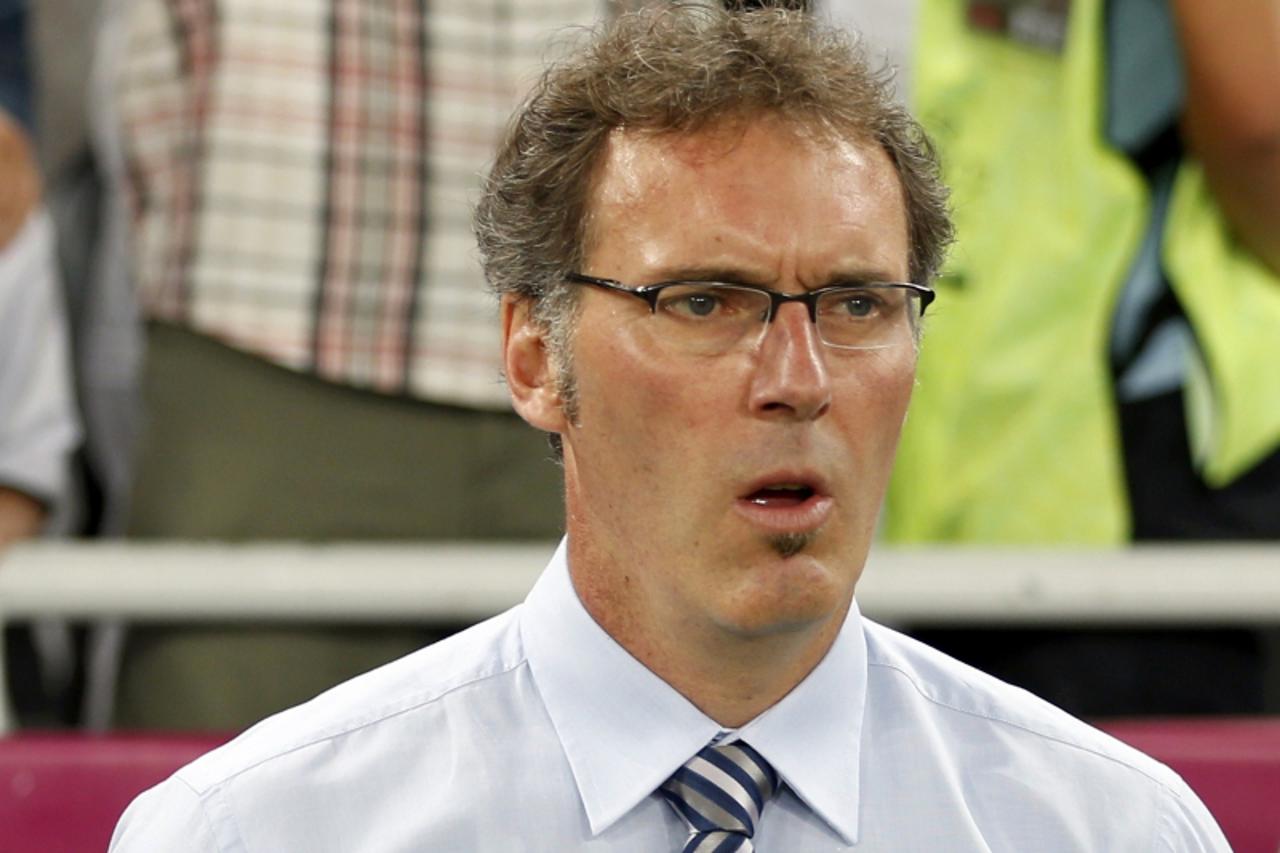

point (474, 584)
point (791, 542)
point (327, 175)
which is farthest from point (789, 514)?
point (327, 175)

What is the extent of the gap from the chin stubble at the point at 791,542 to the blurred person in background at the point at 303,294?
3.96 ft

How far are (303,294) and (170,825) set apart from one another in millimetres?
1224

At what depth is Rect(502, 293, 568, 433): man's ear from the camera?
1.91 m

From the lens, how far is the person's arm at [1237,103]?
8.85 ft

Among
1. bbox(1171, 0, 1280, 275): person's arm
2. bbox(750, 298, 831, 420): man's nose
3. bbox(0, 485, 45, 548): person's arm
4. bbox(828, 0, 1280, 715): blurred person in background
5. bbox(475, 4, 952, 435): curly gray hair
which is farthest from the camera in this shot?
bbox(0, 485, 45, 548): person's arm

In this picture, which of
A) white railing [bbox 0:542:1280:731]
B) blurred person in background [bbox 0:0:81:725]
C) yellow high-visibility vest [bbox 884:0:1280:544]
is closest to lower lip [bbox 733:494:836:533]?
white railing [bbox 0:542:1280:731]

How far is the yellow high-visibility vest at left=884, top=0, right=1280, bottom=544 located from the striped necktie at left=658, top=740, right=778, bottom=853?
113 centimetres

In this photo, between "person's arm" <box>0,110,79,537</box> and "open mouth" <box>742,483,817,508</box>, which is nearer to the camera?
"open mouth" <box>742,483,817,508</box>

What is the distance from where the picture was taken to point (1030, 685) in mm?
2883

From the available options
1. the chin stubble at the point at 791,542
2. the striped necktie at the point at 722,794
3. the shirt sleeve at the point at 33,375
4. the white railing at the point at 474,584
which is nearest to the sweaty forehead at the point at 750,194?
the chin stubble at the point at 791,542

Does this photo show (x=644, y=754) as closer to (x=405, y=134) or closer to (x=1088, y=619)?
(x=1088, y=619)

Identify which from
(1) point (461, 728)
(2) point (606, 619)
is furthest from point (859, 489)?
(1) point (461, 728)

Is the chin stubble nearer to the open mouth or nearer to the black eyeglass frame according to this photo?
the open mouth

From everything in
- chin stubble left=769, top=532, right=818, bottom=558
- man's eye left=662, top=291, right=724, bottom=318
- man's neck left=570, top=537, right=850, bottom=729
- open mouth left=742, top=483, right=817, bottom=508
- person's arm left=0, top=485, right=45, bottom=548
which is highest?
man's eye left=662, top=291, right=724, bottom=318
